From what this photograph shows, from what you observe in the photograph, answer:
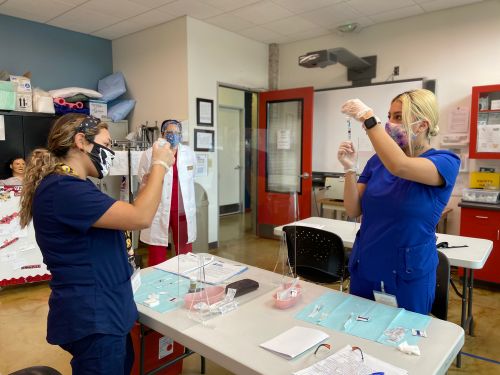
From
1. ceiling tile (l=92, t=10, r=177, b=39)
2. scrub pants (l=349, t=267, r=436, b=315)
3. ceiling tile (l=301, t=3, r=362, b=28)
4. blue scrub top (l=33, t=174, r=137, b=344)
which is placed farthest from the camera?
ceiling tile (l=92, t=10, r=177, b=39)

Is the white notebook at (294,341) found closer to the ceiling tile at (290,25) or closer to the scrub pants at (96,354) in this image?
the scrub pants at (96,354)

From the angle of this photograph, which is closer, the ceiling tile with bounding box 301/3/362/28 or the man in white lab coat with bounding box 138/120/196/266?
the man in white lab coat with bounding box 138/120/196/266

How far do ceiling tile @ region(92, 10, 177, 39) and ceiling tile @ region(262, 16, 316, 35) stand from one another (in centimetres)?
121

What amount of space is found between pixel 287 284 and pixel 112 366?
775mm

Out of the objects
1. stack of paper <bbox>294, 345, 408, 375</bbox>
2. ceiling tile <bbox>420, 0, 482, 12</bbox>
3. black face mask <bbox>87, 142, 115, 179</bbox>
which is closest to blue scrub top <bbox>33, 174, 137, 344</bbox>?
black face mask <bbox>87, 142, 115, 179</bbox>

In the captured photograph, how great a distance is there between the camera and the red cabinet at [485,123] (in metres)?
3.56

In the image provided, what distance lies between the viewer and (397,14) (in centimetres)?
418

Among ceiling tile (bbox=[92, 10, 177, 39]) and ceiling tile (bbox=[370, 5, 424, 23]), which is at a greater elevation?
ceiling tile (bbox=[370, 5, 424, 23])

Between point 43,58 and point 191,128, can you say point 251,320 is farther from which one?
point 43,58

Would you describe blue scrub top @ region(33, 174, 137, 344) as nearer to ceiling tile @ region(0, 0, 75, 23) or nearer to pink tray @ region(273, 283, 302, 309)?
pink tray @ region(273, 283, 302, 309)

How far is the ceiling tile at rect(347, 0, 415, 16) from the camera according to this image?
381cm

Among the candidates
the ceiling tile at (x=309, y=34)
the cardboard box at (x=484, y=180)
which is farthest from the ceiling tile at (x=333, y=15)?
the cardboard box at (x=484, y=180)

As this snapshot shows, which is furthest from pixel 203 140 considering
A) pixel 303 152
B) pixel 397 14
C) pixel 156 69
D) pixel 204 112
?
pixel 397 14

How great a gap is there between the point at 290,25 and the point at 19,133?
329cm
